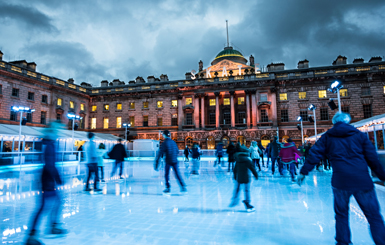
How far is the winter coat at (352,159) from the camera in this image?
2818 mm

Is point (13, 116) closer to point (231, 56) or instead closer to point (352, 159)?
point (231, 56)

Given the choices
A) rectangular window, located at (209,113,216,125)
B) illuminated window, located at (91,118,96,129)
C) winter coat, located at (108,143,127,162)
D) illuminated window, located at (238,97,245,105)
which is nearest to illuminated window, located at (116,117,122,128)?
illuminated window, located at (91,118,96,129)

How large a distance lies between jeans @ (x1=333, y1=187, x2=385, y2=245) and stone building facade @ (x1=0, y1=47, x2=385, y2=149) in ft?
110

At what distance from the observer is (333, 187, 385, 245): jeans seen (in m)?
2.72

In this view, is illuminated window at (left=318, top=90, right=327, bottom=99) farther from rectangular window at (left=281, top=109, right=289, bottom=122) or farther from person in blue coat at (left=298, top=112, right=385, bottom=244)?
person in blue coat at (left=298, top=112, right=385, bottom=244)

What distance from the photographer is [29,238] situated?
3.52m

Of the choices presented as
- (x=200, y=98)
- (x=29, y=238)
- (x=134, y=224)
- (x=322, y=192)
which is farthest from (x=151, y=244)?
(x=200, y=98)

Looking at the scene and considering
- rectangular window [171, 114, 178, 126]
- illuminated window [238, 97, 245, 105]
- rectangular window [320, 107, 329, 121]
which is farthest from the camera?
rectangular window [171, 114, 178, 126]

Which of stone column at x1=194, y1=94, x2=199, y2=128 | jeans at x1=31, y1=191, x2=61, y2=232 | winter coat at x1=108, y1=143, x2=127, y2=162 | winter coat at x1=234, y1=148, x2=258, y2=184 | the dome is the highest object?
the dome

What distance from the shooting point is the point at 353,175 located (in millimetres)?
2838

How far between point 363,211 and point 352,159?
0.64 m

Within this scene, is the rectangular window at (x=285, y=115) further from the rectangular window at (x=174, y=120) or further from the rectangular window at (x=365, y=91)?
the rectangular window at (x=174, y=120)

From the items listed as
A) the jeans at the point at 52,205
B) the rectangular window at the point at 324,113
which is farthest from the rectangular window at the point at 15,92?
the rectangular window at the point at 324,113

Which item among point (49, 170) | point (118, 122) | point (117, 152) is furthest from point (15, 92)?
point (49, 170)
